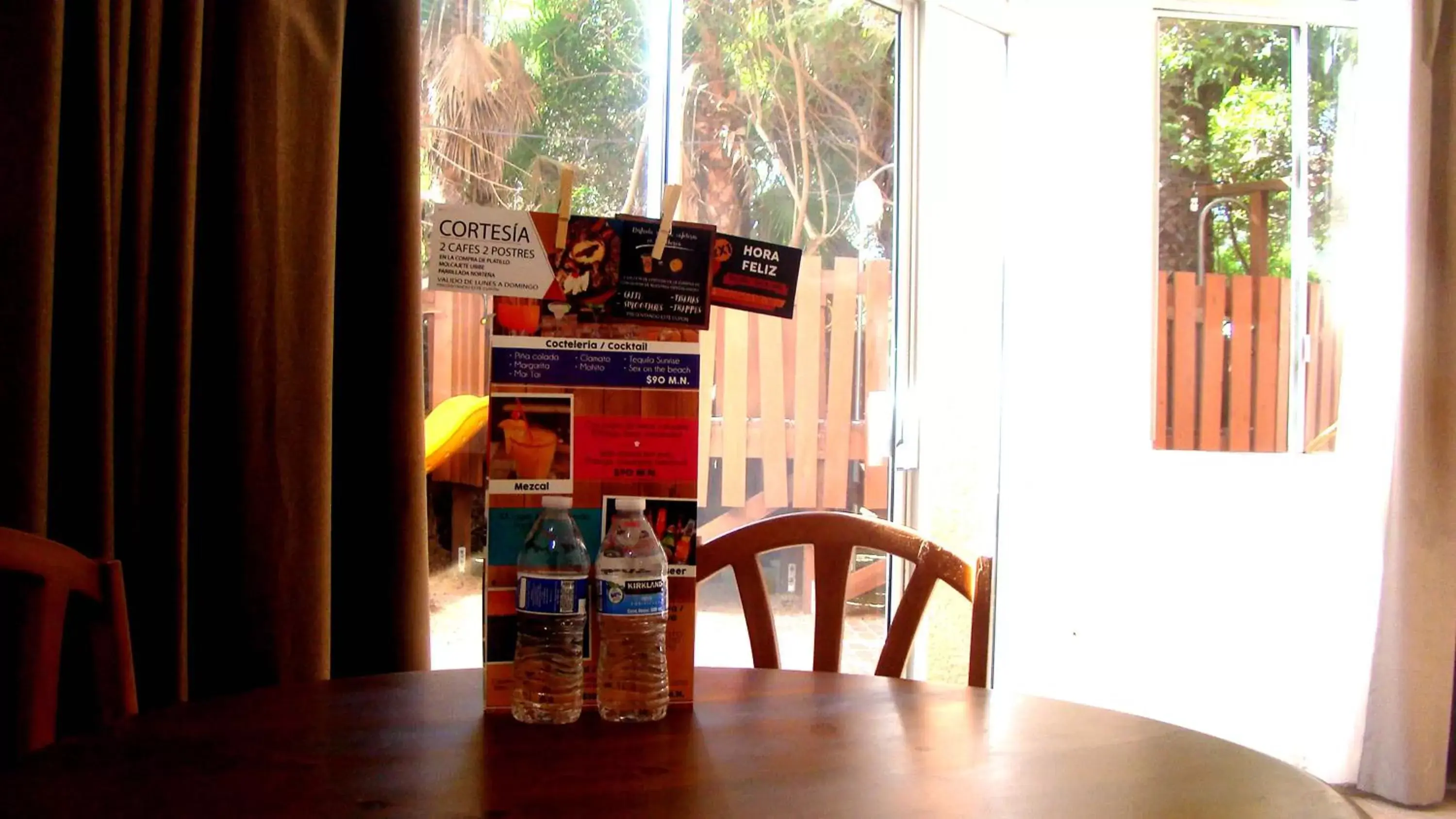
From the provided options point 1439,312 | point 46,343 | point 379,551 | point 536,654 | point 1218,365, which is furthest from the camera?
point 1218,365

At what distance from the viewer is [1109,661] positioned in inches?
113

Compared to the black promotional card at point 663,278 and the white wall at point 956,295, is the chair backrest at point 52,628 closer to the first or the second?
the black promotional card at point 663,278

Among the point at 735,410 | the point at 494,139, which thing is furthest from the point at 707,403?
the point at 494,139

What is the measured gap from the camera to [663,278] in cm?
103

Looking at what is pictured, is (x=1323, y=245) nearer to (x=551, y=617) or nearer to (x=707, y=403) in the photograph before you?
(x=707, y=403)

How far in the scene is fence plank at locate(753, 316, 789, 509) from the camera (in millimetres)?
2828

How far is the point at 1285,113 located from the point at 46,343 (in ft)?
10.8

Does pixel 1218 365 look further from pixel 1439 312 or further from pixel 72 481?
pixel 72 481

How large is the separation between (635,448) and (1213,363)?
2592 millimetres

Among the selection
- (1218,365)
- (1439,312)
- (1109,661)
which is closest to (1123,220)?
(1218,365)

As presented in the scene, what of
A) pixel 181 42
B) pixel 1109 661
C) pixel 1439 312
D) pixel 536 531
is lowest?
pixel 1109 661

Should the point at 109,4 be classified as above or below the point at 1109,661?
above

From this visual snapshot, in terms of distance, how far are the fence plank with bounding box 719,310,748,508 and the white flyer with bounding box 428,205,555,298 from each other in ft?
6.01

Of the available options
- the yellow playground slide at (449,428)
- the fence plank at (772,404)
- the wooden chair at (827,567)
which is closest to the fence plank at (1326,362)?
the fence plank at (772,404)
